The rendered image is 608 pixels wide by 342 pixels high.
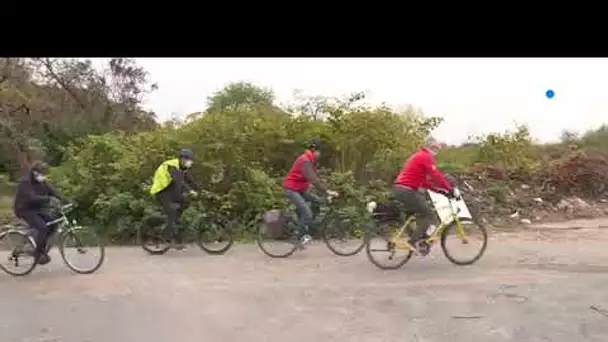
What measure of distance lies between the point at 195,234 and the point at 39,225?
7.10ft

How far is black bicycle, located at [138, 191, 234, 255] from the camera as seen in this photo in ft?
30.2

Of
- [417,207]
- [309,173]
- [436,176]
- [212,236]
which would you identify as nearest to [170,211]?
[212,236]

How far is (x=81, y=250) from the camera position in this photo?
25.5 feet

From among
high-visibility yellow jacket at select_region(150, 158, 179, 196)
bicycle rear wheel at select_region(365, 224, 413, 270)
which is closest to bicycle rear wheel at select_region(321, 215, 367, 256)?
bicycle rear wheel at select_region(365, 224, 413, 270)

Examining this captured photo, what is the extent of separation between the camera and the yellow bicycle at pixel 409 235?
7.66 metres

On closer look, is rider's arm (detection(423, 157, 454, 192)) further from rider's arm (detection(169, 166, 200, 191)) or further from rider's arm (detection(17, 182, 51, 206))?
rider's arm (detection(17, 182, 51, 206))

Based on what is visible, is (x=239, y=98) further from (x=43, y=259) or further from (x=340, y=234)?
(x=43, y=259)

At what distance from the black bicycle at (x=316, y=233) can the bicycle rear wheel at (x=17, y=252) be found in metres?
2.49

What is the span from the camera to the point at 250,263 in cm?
841

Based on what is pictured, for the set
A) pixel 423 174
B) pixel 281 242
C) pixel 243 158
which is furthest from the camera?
pixel 243 158
